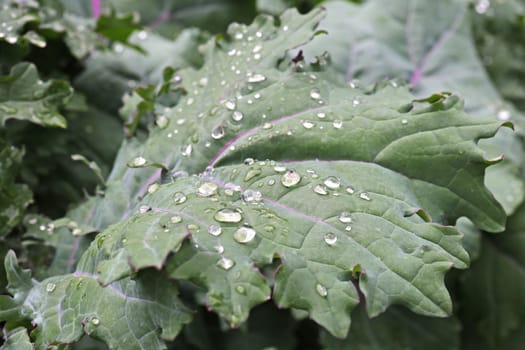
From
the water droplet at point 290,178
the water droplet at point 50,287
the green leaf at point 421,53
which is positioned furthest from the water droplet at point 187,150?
the green leaf at point 421,53

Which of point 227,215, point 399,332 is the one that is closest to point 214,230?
point 227,215

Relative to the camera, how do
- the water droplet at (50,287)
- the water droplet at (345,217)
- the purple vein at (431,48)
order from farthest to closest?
the purple vein at (431,48) → the water droplet at (50,287) → the water droplet at (345,217)

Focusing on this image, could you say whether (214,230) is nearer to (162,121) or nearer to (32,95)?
(162,121)

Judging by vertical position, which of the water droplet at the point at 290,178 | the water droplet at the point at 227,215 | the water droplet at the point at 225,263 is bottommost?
the water droplet at the point at 290,178

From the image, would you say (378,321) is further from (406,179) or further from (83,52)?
(83,52)

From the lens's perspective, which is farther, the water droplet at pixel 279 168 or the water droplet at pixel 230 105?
the water droplet at pixel 230 105

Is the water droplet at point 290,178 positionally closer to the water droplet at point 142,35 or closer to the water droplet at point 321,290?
the water droplet at point 321,290

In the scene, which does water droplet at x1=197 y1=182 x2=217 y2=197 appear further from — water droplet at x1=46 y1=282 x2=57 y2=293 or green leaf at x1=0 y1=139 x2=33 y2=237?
green leaf at x1=0 y1=139 x2=33 y2=237
